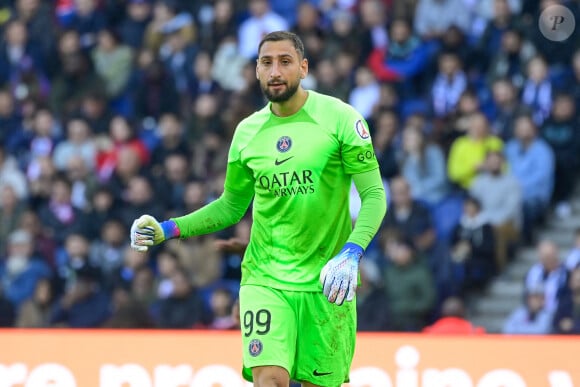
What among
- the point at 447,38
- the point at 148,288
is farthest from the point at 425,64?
the point at 148,288

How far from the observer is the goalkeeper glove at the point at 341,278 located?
257 inches

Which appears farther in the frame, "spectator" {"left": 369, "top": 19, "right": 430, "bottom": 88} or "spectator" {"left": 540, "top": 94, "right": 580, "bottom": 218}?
"spectator" {"left": 369, "top": 19, "right": 430, "bottom": 88}

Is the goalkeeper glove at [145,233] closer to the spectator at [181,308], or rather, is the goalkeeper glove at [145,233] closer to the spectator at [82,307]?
the spectator at [181,308]

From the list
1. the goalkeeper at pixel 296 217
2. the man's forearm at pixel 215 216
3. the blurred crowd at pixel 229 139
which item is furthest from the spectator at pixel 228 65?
the goalkeeper at pixel 296 217

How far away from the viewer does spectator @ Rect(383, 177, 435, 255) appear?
13.7 m

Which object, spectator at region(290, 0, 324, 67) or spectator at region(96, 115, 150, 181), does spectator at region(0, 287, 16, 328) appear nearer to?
spectator at region(96, 115, 150, 181)

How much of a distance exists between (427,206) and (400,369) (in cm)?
484

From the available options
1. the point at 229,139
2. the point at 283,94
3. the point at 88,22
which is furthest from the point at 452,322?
the point at 88,22

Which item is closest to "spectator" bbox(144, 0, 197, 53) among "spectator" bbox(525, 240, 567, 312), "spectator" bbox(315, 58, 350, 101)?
"spectator" bbox(315, 58, 350, 101)

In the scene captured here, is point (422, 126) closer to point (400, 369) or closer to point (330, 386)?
point (400, 369)

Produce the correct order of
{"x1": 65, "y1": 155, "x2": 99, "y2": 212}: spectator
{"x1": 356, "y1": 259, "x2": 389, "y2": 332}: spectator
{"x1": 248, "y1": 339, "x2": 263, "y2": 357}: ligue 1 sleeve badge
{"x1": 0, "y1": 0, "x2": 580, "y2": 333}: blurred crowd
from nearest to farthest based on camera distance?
{"x1": 248, "y1": 339, "x2": 263, "y2": 357}: ligue 1 sleeve badge → {"x1": 356, "y1": 259, "x2": 389, "y2": 332}: spectator → {"x1": 0, "y1": 0, "x2": 580, "y2": 333}: blurred crowd → {"x1": 65, "y1": 155, "x2": 99, "y2": 212}: spectator

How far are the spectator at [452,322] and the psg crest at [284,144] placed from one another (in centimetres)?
444

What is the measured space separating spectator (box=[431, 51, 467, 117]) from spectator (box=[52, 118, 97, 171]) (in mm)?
3982

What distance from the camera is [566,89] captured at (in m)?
14.1
